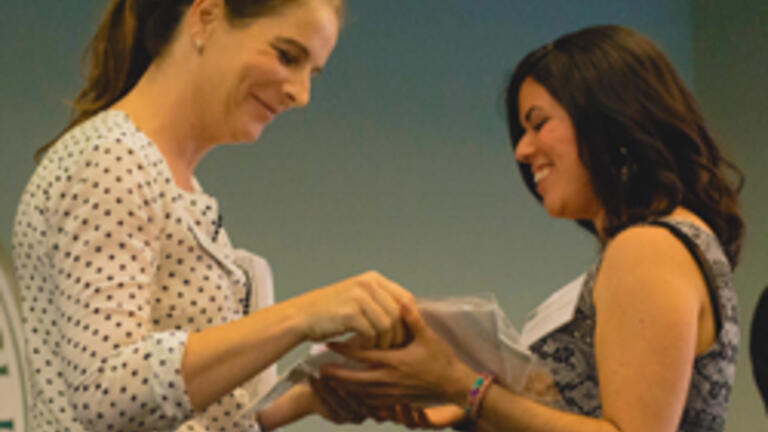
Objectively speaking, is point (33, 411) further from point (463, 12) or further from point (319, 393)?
point (463, 12)

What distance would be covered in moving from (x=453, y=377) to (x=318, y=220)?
1838 millimetres

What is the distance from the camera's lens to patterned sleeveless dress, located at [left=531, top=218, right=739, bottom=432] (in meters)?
1.45

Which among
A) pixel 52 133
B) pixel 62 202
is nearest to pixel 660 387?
pixel 62 202

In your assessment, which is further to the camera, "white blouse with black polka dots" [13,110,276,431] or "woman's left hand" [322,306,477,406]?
"woman's left hand" [322,306,477,406]

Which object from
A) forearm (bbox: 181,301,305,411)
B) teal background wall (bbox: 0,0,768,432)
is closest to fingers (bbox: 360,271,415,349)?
forearm (bbox: 181,301,305,411)

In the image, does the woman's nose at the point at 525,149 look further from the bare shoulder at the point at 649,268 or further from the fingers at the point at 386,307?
the fingers at the point at 386,307

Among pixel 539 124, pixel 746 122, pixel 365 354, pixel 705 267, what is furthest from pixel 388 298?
pixel 746 122

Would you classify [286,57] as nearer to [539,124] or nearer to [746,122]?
[539,124]

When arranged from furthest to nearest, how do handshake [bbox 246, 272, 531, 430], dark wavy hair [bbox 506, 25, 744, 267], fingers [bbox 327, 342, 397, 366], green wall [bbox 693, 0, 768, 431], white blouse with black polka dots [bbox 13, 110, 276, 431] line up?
green wall [bbox 693, 0, 768, 431], dark wavy hair [bbox 506, 25, 744, 267], fingers [bbox 327, 342, 397, 366], handshake [bbox 246, 272, 531, 430], white blouse with black polka dots [bbox 13, 110, 276, 431]

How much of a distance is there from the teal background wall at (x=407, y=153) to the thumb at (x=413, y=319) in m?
1.58

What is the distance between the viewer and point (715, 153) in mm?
1646

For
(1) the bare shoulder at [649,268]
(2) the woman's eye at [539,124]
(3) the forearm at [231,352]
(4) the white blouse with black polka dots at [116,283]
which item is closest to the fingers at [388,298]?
(3) the forearm at [231,352]

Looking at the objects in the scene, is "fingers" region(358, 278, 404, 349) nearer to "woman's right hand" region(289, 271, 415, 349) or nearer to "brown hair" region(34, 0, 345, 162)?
"woman's right hand" region(289, 271, 415, 349)

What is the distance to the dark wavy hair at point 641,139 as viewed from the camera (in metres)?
1.58
